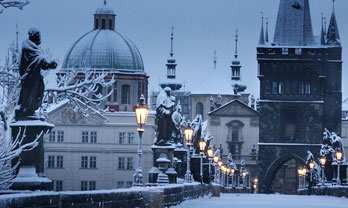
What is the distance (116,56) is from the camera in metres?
129

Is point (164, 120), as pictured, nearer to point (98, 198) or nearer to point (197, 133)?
point (197, 133)

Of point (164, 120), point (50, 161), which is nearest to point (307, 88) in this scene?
point (50, 161)

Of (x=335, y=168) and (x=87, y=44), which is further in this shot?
(x=87, y=44)

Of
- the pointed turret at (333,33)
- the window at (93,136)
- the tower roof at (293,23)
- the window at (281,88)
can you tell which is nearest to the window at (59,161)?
the window at (93,136)

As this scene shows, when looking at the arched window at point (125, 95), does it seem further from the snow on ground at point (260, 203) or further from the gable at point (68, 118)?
the snow on ground at point (260, 203)

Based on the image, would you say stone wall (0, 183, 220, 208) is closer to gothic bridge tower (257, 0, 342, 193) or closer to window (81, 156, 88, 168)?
window (81, 156, 88, 168)

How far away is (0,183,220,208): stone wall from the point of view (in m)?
14.9

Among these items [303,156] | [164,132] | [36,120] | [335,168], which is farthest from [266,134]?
[36,120]

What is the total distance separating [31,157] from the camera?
18.4 metres

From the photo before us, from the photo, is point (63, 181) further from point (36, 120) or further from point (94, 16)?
point (36, 120)

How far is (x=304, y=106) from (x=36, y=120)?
110 metres

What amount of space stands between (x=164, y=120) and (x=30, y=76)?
19.3 meters

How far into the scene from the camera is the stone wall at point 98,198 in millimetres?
14926

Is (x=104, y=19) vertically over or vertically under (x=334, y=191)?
over
